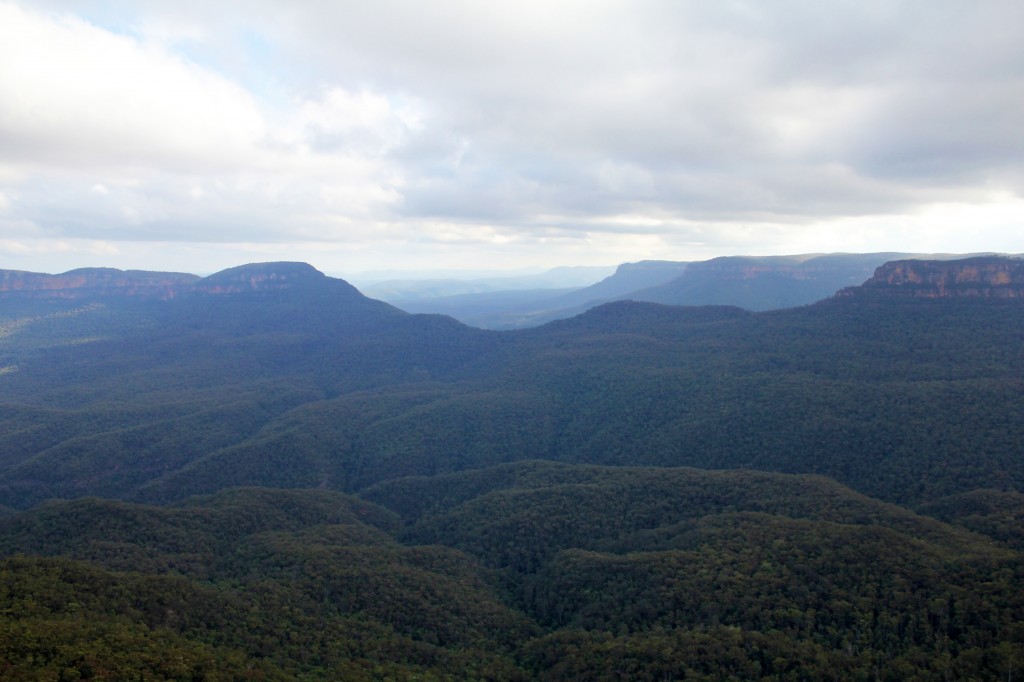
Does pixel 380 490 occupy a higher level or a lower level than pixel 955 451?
lower

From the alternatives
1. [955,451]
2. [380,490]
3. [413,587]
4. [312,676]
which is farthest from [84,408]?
[955,451]

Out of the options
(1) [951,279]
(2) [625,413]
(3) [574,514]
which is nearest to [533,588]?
(3) [574,514]

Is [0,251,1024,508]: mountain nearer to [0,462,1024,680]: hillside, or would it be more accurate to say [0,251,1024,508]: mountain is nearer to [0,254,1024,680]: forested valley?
[0,254,1024,680]: forested valley

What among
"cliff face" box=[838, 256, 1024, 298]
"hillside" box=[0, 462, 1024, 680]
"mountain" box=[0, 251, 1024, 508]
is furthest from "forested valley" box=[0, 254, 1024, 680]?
"cliff face" box=[838, 256, 1024, 298]

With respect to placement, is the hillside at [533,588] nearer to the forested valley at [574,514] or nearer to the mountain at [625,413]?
the forested valley at [574,514]

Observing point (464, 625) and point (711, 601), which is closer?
point (711, 601)

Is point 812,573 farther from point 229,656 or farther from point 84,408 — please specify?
point 84,408

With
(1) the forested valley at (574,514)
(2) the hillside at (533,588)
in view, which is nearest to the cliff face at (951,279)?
(1) the forested valley at (574,514)
